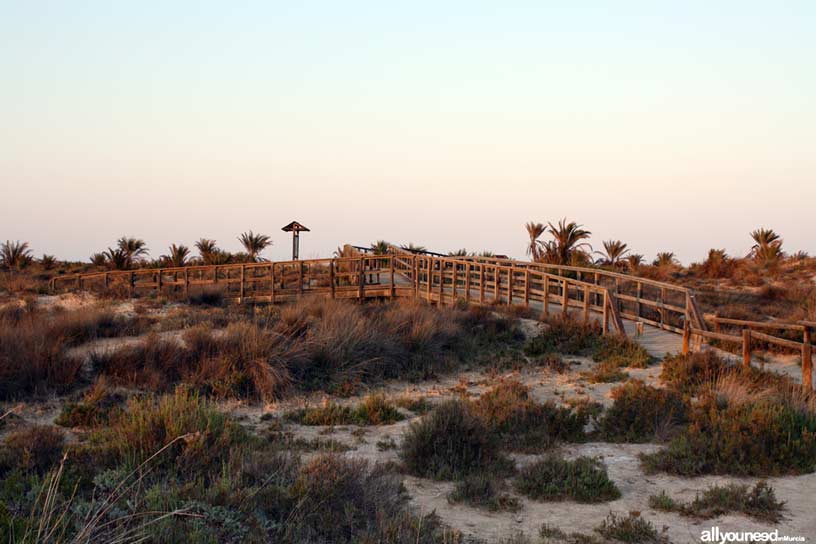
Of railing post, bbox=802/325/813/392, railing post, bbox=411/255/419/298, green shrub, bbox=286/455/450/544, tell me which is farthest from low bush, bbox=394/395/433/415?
railing post, bbox=411/255/419/298

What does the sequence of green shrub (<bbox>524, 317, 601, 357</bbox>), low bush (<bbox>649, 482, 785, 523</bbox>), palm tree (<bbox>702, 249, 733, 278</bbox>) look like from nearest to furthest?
low bush (<bbox>649, 482, 785, 523</bbox>) < green shrub (<bbox>524, 317, 601, 357</bbox>) < palm tree (<bbox>702, 249, 733, 278</bbox>)

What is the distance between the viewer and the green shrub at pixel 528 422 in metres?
9.43

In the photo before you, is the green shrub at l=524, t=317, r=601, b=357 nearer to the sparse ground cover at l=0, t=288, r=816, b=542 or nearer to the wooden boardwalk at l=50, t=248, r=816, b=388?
the sparse ground cover at l=0, t=288, r=816, b=542

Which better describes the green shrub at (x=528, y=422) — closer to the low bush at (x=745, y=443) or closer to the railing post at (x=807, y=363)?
the low bush at (x=745, y=443)

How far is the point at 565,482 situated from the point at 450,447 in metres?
1.39

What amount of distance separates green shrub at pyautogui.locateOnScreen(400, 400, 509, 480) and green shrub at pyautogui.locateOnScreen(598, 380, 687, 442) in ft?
5.95

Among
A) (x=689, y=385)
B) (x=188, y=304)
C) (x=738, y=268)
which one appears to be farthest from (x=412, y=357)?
(x=738, y=268)

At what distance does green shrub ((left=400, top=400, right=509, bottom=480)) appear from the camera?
8266 mm

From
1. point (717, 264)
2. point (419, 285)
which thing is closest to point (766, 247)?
point (717, 264)

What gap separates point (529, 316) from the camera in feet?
62.4

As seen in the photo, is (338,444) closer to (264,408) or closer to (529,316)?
(264,408)

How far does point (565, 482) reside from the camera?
7637 mm

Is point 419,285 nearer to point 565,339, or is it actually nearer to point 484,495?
point 565,339

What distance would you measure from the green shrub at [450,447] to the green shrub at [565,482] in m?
0.50
